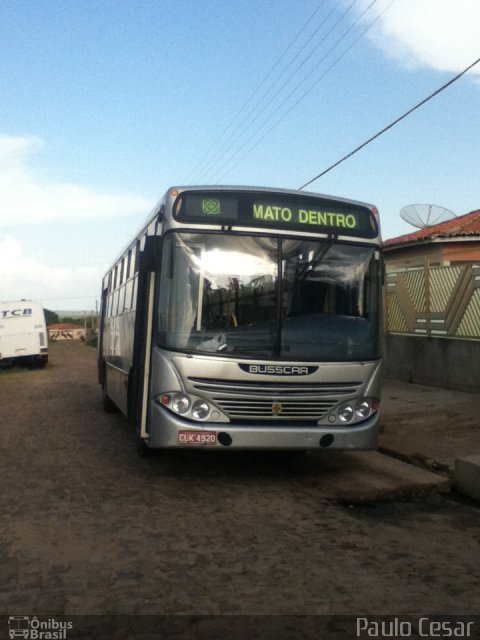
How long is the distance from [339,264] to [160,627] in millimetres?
4825

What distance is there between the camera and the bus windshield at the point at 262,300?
7.46 m

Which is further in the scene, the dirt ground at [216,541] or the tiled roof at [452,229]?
the tiled roof at [452,229]

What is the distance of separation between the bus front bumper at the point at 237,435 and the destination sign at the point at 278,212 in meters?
2.09

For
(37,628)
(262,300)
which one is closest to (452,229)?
(262,300)

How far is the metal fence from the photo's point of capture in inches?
531

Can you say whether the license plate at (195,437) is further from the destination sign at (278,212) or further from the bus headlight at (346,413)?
the destination sign at (278,212)

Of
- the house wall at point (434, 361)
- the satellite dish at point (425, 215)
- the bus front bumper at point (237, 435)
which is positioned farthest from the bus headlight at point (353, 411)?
the satellite dish at point (425, 215)

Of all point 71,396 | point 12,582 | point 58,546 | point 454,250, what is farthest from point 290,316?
point 454,250

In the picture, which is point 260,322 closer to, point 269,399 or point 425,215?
point 269,399

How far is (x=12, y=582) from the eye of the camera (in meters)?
4.77

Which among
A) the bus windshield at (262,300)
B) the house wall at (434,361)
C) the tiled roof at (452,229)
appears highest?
the tiled roof at (452,229)

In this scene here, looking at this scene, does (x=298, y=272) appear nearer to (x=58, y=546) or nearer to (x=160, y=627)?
(x=58, y=546)

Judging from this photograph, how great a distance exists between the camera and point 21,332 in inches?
1264

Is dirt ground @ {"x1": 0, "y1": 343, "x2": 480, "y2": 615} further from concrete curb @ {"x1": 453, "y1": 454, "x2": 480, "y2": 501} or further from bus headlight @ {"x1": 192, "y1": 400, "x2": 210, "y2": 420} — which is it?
bus headlight @ {"x1": 192, "y1": 400, "x2": 210, "y2": 420}
